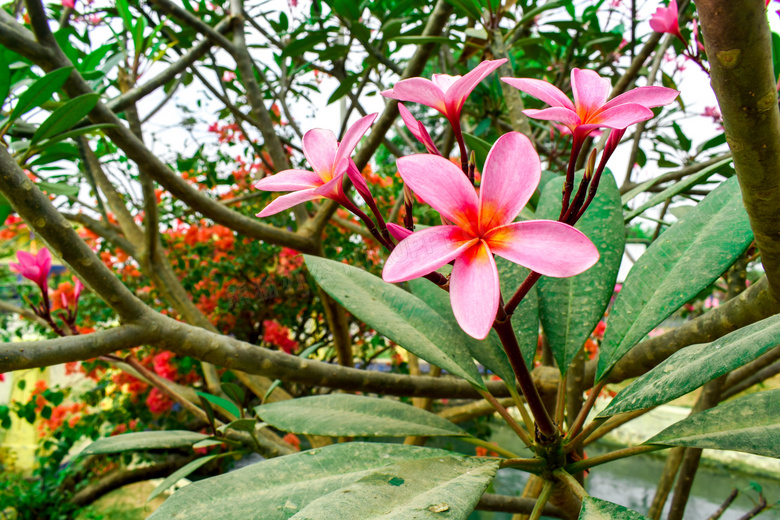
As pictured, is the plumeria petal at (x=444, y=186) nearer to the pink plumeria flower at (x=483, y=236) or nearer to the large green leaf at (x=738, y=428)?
the pink plumeria flower at (x=483, y=236)

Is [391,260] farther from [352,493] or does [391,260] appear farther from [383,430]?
[383,430]

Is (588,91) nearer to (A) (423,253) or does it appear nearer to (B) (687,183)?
(A) (423,253)

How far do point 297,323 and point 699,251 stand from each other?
2387mm

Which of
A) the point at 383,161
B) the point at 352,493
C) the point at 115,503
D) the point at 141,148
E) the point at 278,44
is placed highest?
the point at 383,161

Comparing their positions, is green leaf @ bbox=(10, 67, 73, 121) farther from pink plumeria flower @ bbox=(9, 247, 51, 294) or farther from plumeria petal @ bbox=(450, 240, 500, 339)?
plumeria petal @ bbox=(450, 240, 500, 339)

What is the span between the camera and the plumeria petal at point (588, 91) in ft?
0.99

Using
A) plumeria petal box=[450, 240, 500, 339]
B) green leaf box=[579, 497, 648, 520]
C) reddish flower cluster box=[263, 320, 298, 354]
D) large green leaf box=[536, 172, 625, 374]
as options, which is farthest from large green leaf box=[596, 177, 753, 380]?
reddish flower cluster box=[263, 320, 298, 354]

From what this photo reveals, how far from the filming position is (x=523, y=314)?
1.56ft

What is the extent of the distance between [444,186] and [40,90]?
26.5 inches

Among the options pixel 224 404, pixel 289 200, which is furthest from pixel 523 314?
pixel 224 404

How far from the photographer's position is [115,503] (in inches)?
83.6

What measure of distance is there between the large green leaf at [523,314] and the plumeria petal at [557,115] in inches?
8.0

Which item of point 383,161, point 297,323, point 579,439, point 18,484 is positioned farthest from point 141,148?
point 383,161

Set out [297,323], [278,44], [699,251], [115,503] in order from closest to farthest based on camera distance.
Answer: [699,251], [278,44], [115,503], [297,323]
